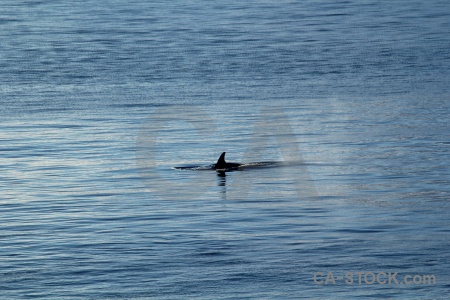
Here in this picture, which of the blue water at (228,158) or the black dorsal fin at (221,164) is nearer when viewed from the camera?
the blue water at (228,158)

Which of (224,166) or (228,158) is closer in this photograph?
(224,166)

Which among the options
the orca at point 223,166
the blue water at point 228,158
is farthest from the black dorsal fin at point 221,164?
the blue water at point 228,158

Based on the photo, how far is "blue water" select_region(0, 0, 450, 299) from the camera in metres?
20.2

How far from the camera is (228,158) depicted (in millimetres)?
32750

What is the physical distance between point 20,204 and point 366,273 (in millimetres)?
9905

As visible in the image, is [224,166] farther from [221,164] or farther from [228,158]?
[228,158]

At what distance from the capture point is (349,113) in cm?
4244

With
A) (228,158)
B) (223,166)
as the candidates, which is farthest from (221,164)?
(228,158)

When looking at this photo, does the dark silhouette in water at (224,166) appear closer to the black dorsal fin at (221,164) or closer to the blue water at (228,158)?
the black dorsal fin at (221,164)

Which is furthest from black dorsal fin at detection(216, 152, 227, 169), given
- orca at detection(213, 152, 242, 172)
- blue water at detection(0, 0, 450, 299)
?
blue water at detection(0, 0, 450, 299)

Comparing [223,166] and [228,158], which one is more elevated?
[228,158]

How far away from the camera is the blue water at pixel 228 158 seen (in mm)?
20234

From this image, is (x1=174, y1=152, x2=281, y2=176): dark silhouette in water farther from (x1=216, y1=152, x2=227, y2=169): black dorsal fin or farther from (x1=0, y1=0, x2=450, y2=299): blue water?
(x1=0, y1=0, x2=450, y2=299): blue water

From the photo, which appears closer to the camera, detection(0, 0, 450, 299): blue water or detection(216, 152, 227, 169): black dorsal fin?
detection(0, 0, 450, 299): blue water
